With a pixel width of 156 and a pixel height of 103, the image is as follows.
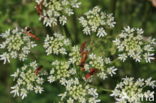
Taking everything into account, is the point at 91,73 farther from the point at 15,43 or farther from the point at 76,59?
the point at 15,43

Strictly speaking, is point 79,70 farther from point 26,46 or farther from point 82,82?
point 26,46

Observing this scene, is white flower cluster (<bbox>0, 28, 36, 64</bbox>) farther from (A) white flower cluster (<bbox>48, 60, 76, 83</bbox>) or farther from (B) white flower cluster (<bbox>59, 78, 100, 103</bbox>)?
(B) white flower cluster (<bbox>59, 78, 100, 103</bbox>)

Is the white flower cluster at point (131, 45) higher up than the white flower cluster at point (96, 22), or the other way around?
the white flower cluster at point (96, 22)

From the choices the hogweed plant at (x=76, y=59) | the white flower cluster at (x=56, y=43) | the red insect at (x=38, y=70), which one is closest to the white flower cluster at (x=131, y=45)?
the hogweed plant at (x=76, y=59)

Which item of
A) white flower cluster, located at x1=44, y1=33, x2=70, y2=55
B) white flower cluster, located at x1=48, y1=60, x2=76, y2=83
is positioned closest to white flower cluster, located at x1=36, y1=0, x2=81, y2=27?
white flower cluster, located at x1=44, y1=33, x2=70, y2=55

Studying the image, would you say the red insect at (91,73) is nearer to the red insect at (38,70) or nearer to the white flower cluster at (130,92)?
the white flower cluster at (130,92)
